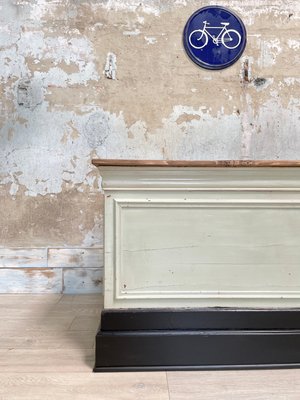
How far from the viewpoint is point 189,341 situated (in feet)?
4.39

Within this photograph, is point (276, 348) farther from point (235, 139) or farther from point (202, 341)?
point (235, 139)

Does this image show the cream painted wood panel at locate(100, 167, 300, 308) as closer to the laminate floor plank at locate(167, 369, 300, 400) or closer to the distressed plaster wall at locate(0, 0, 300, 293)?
the laminate floor plank at locate(167, 369, 300, 400)

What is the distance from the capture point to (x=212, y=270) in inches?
54.2

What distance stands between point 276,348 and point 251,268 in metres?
0.34

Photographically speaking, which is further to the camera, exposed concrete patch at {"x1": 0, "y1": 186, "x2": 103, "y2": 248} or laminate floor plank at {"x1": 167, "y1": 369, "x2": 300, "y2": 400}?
exposed concrete patch at {"x1": 0, "y1": 186, "x2": 103, "y2": 248}

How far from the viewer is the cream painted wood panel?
1.36 meters

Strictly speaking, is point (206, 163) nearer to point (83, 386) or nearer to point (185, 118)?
point (83, 386)

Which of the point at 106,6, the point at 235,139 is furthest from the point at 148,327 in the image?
the point at 106,6

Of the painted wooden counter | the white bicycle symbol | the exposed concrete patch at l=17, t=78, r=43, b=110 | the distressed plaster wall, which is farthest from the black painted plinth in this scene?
the white bicycle symbol

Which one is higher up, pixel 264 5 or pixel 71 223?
Answer: pixel 264 5

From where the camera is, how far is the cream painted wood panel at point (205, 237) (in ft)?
4.47

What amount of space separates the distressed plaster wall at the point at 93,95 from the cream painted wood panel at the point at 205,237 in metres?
1.30

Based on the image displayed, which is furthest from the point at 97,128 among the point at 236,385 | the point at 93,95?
the point at 236,385

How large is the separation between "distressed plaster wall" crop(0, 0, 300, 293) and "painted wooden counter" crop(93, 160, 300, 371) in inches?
51.3
